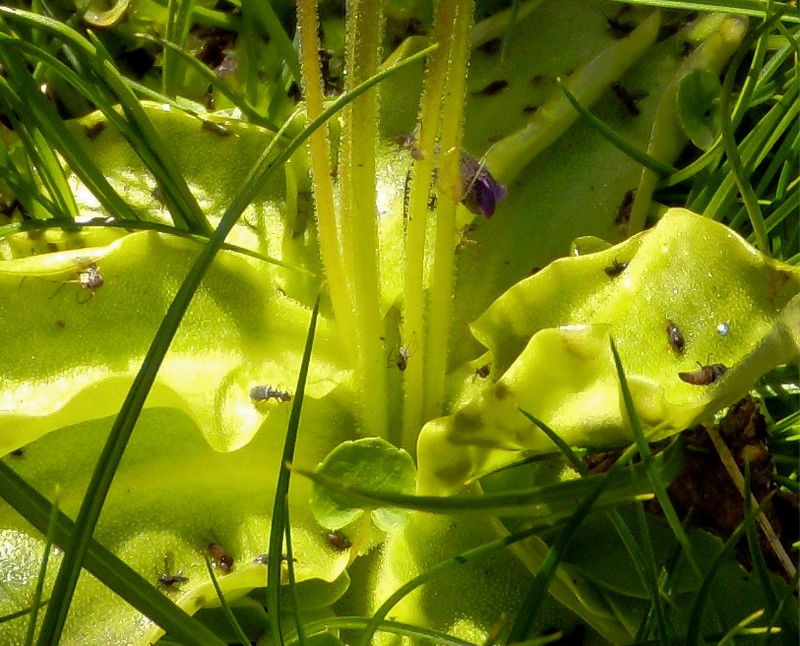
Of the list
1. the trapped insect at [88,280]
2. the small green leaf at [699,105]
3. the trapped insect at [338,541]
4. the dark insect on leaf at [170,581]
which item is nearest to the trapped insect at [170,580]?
the dark insect on leaf at [170,581]

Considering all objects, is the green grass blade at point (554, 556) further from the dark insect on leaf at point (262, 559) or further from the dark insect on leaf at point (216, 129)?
the dark insect on leaf at point (216, 129)

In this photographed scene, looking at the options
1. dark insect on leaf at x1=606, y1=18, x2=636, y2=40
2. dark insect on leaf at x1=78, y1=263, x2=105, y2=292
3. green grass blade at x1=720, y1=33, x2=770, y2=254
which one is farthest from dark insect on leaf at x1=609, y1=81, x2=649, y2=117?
dark insect on leaf at x1=78, y1=263, x2=105, y2=292

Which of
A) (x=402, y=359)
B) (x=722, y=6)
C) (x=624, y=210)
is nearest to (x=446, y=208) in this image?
(x=402, y=359)

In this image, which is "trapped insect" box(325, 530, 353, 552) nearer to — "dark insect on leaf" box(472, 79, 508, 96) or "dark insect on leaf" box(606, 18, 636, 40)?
"dark insect on leaf" box(472, 79, 508, 96)

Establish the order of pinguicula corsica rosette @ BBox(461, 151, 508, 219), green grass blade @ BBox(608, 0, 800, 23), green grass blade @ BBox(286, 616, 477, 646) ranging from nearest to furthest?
green grass blade @ BBox(286, 616, 477, 646) → pinguicula corsica rosette @ BBox(461, 151, 508, 219) → green grass blade @ BBox(608, 0, 800, 23)

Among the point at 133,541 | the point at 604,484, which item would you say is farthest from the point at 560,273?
the point at 133,541

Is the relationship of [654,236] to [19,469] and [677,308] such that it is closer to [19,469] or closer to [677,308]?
[677,308]
